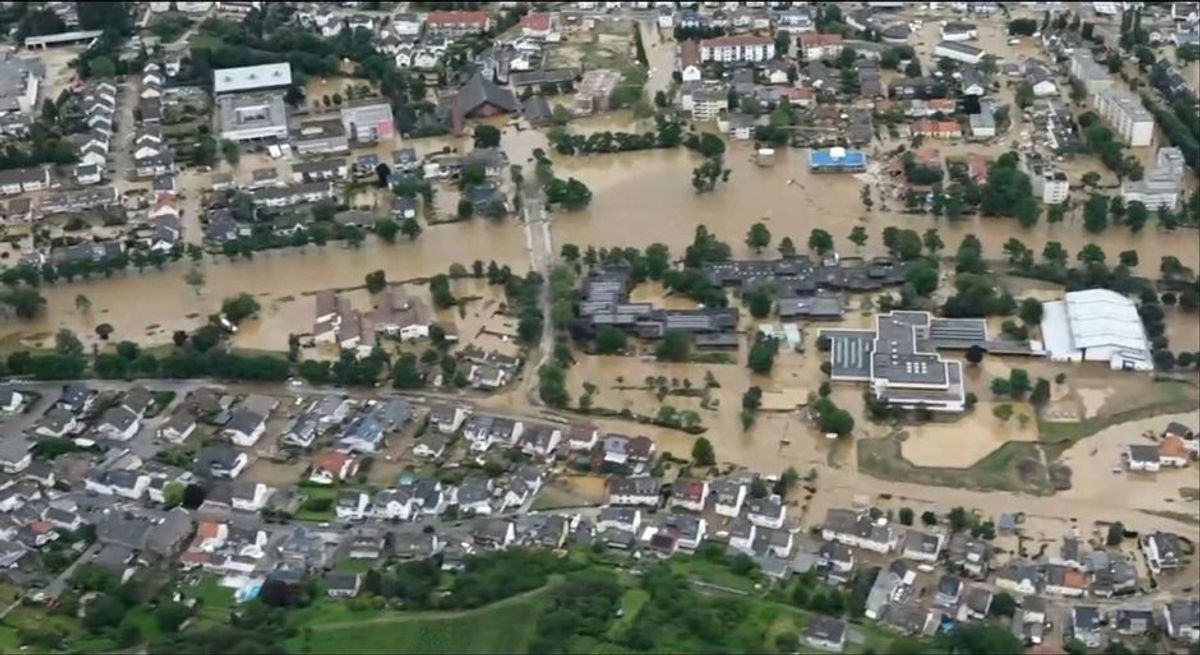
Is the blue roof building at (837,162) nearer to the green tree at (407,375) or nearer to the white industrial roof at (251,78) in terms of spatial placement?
the green tree at (407,375)

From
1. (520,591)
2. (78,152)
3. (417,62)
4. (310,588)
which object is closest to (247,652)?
(310,588)

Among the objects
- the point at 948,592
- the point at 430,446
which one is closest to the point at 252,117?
the point at 430,446

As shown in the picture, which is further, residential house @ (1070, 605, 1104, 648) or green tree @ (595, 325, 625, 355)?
green tree @ (595, 325, 625, 355)

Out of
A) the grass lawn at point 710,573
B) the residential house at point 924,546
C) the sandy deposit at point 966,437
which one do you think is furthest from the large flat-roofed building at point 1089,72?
the grass lawn at point 710,573

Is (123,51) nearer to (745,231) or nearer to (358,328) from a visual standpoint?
(358,328)

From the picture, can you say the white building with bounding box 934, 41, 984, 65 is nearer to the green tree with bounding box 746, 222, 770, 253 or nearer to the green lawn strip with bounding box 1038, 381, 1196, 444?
the green tree with bounding box 746, 222, 770, 253

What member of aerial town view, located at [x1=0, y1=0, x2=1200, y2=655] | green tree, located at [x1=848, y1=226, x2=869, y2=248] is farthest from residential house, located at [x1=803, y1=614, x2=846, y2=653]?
green tree, located at [x1=848, y1=226, x2=869, y2=248]
